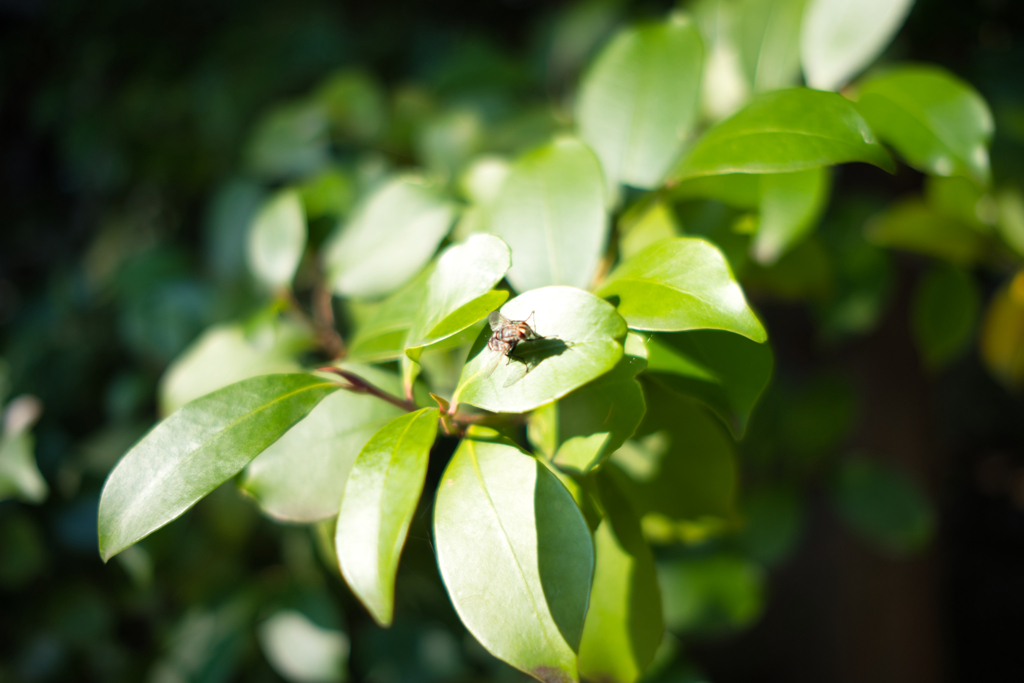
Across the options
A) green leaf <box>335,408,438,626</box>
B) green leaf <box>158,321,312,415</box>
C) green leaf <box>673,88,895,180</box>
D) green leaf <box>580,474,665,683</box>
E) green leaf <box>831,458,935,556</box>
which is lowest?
green leaf <box>831,458,935,556</box>

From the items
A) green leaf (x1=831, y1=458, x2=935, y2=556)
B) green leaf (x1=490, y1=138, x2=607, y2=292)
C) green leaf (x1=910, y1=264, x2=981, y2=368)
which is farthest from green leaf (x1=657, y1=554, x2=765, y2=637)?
green leaf (x1=490, y1=138, x2=607, y2=292)

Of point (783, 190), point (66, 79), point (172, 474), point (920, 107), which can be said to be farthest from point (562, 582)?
point (66, 79)

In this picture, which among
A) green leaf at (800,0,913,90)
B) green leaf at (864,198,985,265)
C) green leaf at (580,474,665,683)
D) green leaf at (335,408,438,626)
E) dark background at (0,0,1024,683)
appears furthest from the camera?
dark background at (0,0,1024,683)

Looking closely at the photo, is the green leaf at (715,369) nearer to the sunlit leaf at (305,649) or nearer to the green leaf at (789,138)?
the green leaf at (789,138)

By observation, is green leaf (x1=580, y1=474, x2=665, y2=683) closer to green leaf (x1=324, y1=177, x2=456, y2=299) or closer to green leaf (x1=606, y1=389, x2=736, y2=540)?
green leaf (x1=606, y1=389, x2=736, y2=540)

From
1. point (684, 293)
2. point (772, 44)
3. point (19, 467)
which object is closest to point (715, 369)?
point (684, 293)

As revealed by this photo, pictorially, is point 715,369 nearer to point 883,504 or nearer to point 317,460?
point 317,460

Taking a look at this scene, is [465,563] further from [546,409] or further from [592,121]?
[592,121]
